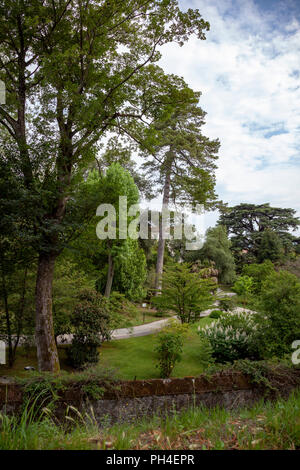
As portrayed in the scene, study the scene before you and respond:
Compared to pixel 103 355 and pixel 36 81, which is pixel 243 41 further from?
pixel 103 355

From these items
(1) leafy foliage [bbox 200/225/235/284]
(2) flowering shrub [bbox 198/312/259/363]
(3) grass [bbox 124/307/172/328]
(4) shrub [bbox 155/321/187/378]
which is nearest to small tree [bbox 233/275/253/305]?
(1) leafy foliage [bbox 200/225/235/284]

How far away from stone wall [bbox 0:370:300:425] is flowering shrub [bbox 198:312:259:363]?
316cm

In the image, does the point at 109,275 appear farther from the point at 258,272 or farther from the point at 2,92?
the point at 258,272

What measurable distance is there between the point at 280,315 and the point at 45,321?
19.5ft

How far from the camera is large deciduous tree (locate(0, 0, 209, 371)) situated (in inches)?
265

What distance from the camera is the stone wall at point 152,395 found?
368 cm

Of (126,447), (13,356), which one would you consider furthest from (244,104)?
(13,356)

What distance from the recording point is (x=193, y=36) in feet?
24.5

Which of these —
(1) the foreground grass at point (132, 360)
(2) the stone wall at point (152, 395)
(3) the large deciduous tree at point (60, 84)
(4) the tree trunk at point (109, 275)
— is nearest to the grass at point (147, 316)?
(4) the tree trunk at point (109, 275)

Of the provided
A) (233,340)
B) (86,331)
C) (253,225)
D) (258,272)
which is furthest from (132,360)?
(253,225)

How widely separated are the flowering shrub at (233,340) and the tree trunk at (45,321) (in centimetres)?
450

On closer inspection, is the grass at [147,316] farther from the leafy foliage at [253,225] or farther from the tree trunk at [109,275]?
the leafy foliage at [253,225]

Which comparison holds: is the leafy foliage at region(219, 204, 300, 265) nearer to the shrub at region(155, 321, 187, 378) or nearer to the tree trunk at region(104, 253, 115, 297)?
the tree trunk at region(104, 253, 115, 297)

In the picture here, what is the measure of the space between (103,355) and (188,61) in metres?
10.6
